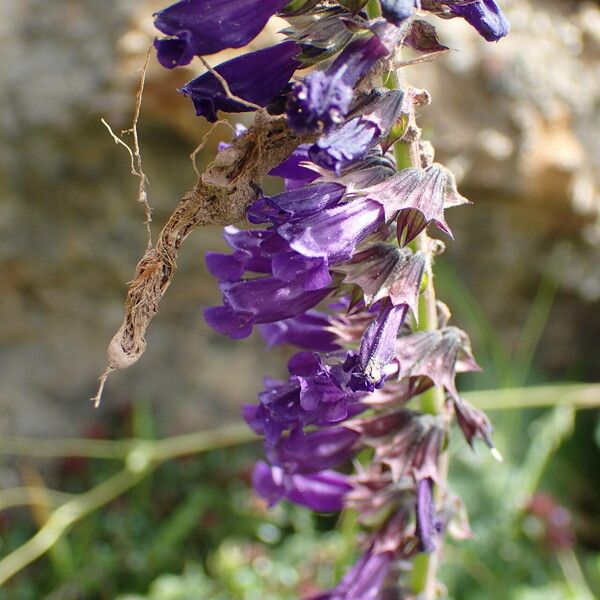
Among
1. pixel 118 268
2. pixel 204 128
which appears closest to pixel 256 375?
pixel 118 268

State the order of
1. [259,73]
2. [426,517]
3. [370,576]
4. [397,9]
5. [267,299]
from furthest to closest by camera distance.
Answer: [370,576] → [426,517] → [267,299] → [259,73] → [397,9]

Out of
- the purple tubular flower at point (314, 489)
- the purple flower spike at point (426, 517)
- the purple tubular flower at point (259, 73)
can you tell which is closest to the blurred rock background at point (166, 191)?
the purple tubular flower at point (314, 489)

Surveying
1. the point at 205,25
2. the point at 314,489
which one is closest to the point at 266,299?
the point at 205,25

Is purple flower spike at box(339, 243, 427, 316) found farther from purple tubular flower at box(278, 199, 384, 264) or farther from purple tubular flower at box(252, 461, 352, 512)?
purple tubular flower at box(252, 461, 352, 512)

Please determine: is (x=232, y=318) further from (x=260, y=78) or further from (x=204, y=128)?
(x=204, y=128)

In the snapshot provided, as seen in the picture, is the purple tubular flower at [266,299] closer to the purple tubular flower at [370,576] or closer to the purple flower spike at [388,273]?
the purple flower spike at [388,273]

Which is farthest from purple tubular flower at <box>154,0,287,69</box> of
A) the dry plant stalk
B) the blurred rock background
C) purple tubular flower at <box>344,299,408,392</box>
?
the blurred rock background

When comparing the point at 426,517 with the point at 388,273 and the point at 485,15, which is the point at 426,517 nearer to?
the point at 388,273
